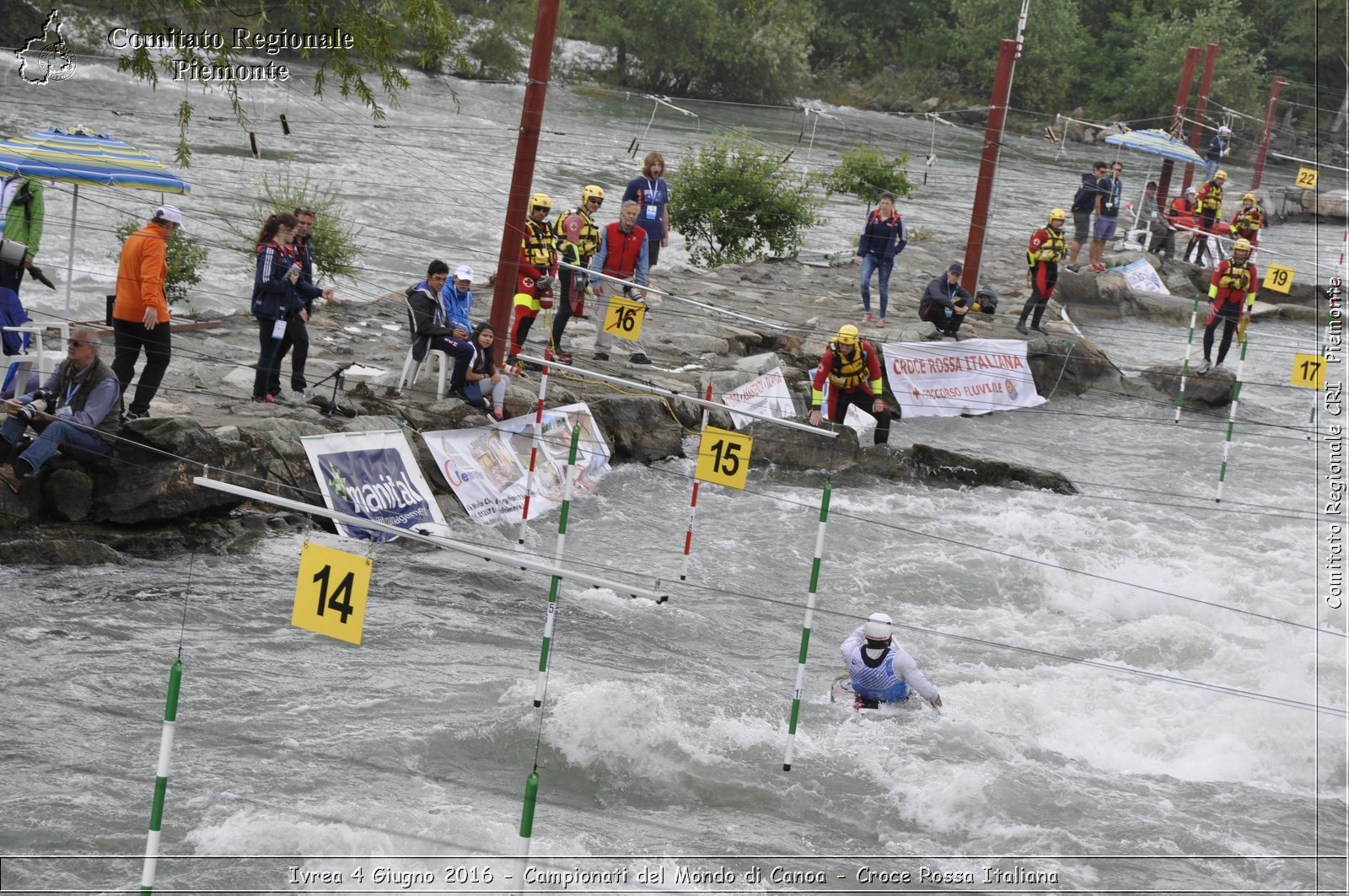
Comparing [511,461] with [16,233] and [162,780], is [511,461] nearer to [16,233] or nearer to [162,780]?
[16,233]

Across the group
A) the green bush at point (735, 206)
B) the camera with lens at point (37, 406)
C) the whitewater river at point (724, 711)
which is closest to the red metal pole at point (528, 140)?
the whitewater river at point (724, 711)

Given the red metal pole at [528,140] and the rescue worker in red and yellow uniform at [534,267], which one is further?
the rescue worker in red and yellow uniform at [534,267]

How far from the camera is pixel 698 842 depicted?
26.7 feet

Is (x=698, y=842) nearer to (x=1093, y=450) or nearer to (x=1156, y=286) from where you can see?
(x=1093, y=450)

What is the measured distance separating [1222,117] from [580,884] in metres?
52.3

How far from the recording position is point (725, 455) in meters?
11.4

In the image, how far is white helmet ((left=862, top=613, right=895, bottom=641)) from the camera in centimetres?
936

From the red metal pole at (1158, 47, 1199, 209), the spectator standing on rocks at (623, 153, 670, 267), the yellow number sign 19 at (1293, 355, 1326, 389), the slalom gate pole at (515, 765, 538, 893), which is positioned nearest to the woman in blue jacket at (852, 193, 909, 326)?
the spectator standing on rocks at (623, 153, 670, 267)

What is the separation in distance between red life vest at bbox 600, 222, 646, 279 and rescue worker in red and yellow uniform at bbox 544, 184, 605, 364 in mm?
328

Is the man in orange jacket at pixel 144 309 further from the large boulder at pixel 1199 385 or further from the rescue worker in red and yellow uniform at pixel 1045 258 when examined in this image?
the large boulder at pixel 1199 385

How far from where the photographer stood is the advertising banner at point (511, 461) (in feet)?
40.0

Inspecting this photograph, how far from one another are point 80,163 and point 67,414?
1.88m

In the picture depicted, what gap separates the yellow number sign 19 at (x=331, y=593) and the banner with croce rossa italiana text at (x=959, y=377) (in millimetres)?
11424

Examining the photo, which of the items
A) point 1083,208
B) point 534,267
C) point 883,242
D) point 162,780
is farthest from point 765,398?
point 1083,208
